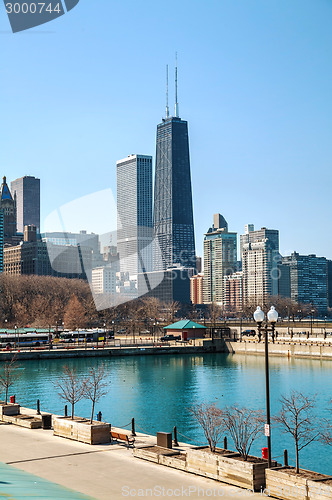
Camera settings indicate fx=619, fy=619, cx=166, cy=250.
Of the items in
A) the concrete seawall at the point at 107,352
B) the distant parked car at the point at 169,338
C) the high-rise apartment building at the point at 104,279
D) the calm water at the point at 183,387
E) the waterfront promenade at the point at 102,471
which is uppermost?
the high-rise apartment building at the point at 104,279

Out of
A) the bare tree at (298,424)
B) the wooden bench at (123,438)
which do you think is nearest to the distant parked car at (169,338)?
the bare tree at (298,424)

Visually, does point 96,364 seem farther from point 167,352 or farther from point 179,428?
point 179,428

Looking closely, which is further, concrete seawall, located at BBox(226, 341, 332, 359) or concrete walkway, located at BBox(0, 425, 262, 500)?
concrete seawall, located at BBox(226, 341, 332, 359)

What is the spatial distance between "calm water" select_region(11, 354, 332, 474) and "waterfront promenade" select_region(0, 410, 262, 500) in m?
7.25

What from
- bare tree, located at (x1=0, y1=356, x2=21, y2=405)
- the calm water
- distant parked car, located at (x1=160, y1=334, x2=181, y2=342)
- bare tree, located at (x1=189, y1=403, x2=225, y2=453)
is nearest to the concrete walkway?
bare tree, located at (x1=189, y1=403, x2=225, y2=453)

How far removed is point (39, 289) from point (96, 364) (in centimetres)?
6845

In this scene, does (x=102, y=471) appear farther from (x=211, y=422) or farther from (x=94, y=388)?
(x=94, y=388)

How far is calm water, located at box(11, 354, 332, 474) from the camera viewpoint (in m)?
34.8

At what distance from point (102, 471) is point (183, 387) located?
37516mm

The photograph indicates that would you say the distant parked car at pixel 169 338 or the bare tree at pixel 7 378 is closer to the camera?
the bare tree at pixel 7 378

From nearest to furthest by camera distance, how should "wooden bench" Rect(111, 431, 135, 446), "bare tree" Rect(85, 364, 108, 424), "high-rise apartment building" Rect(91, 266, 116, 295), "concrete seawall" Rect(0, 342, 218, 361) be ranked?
"wooden bench" Rect(111, 431, 135, 446)
"bare tree" Rect(85, 364, 108, 424)
"concrete seawall" Rect(0, 342, 218, 361)
"high-rise apartment building" Rect(91, 266, 116, 295)

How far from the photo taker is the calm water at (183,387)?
3478cm

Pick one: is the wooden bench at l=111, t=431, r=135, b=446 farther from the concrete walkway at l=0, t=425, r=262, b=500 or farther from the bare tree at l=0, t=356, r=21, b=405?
the bare tree at l=0, t=356, r=21, b=405

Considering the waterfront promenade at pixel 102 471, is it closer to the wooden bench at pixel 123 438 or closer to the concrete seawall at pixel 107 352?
the wooden bench at pixel 123 438
